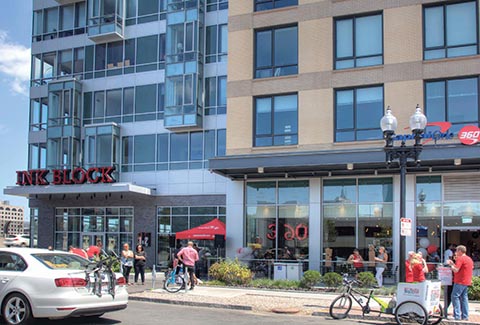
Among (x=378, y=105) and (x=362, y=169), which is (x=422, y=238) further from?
(x=378, y=105)

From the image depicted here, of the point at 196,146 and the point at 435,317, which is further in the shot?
the point at 196,146

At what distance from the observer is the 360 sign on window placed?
23750 millimetres

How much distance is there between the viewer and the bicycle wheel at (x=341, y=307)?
12961mm

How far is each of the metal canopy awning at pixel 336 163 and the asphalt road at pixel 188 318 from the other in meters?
8.37

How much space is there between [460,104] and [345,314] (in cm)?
1187

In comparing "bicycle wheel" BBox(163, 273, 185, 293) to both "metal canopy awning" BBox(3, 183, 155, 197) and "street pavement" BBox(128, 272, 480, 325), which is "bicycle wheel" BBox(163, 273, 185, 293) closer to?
"street pavement" BBox(128, 272, 480, 325)

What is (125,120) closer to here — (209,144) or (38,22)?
(209,144)

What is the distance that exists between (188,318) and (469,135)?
42.3 feet

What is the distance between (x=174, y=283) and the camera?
1797 cm

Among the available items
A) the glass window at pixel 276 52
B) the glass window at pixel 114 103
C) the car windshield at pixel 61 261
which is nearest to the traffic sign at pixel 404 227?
the car windshield at pixel 61 261

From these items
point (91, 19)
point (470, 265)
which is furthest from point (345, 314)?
point (91, 19)

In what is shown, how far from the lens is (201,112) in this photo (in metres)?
29.3

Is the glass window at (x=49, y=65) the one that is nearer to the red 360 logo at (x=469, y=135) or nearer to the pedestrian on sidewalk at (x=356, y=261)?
the pedestrian on sidewalk at (x=356, y=261)

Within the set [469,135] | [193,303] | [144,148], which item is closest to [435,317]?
[193,303]
